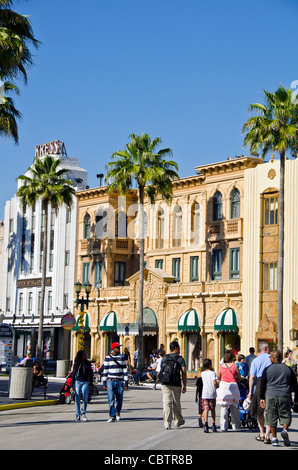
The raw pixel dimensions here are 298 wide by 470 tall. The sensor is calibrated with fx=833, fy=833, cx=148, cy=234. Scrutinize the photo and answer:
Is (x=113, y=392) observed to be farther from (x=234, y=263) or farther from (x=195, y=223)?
(x=195, y=223)

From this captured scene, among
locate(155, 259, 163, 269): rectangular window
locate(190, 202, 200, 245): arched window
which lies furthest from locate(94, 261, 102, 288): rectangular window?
locate(190, 202, 200, 245): arched window

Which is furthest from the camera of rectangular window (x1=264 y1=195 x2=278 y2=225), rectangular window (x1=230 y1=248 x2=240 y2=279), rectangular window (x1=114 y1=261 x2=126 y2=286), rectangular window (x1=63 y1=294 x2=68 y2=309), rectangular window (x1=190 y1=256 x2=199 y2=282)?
rectangular window (x1=63 y1=294 x2=68 y2=309)

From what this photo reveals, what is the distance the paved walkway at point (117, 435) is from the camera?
14.1 meters

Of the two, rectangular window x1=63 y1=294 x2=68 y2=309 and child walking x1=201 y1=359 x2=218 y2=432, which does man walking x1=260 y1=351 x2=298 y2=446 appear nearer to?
child walking x1=201 y1=359 x2=218 y2=432

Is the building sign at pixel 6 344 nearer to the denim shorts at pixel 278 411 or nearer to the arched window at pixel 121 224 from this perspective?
the denim shorts at pixel 278 411

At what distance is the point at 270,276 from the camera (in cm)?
4775

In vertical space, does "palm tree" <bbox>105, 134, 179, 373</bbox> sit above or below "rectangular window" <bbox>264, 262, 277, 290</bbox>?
above

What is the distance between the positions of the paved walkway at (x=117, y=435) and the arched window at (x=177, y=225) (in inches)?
1281

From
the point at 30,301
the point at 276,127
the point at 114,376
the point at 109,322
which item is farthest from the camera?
the point at 30,301

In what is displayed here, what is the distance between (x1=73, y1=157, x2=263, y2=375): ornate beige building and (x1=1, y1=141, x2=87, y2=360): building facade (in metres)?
2.20

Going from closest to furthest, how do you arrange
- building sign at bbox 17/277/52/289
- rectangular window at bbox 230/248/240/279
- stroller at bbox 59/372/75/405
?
stroller at bbox 59/372/75/405, rectangular window at bbox 230/248/240/279, building sign at bbox 17/277/52/289

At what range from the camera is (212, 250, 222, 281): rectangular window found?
171 feet

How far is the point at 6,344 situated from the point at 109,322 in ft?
97.4

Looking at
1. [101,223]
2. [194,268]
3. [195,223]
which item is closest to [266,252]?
[194,268]
